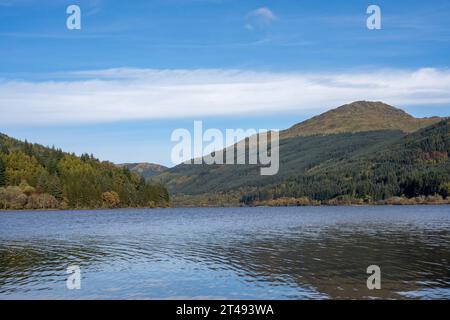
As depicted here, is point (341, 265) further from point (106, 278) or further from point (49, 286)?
point (49, 286)

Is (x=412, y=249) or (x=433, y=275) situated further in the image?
(x=412, y=249)

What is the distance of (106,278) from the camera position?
47.1 metres

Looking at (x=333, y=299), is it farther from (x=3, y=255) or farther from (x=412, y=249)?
(x=3, y=255)

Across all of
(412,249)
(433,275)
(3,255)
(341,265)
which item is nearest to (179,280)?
(341,265)

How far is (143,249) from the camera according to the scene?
71.6 meters

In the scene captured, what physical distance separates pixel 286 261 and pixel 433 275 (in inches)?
660

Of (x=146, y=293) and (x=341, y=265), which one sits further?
(x=341, y=265)
